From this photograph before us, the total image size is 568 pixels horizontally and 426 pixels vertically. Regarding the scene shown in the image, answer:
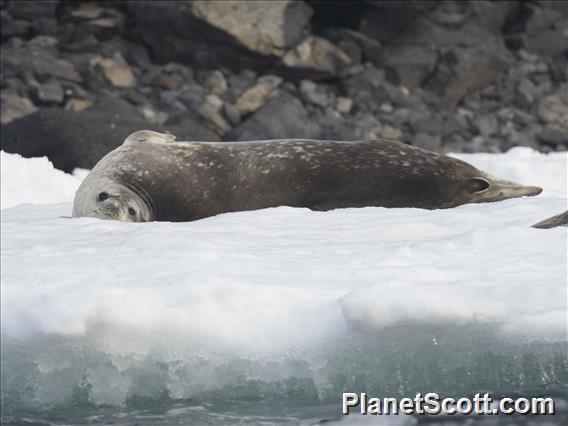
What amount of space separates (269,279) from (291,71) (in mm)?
11215

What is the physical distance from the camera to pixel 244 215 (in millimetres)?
4910

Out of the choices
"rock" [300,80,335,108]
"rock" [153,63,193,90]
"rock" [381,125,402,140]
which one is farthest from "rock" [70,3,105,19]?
"rock" [381,125,402,140]

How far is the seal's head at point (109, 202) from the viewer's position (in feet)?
16.9

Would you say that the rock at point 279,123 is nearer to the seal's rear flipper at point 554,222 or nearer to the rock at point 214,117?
the rock at point 214,117

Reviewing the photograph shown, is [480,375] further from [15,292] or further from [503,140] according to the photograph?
[503,140]

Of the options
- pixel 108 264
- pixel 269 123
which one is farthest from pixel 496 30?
pixel 108 264

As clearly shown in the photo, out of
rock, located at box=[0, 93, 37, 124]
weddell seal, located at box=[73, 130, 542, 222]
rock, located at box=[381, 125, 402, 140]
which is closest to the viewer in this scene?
weddell seal, located at box=[73, 130, 542, 222]

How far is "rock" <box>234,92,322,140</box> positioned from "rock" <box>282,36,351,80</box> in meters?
0.53

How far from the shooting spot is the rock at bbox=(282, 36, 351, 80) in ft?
47.2

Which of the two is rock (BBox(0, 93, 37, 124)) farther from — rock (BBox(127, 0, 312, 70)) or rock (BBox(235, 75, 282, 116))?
rock (BBox(235, 75, 282, 116))

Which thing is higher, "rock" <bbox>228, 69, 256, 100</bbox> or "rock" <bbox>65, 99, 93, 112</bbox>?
"rock" <bbox>228, 69, 256, 100</bbox>

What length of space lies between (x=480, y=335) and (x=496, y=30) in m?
13.9

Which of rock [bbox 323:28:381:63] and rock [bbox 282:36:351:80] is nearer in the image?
rock [bbox 282:36:351:80]

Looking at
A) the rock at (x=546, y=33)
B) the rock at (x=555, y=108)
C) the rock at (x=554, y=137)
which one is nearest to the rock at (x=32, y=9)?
the rock at (x=554, y=137)
